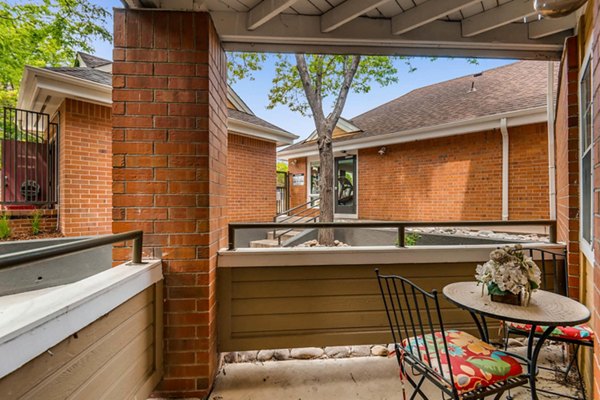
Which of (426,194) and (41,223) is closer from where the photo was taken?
(41,223)

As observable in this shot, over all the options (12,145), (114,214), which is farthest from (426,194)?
(12,145)

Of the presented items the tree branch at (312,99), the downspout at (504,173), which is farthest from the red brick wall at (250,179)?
the downspout at (504,173)

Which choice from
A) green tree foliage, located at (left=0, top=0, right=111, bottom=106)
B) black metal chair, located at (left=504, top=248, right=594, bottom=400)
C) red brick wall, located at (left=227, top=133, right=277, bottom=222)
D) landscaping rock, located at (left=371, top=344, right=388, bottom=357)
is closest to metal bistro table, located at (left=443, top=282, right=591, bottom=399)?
black metal chair, located at (left=504, top=248, right=594, bottom=400)

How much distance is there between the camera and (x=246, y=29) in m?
2.12

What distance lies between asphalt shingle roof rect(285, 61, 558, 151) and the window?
4.28m

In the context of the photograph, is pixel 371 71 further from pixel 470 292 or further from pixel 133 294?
pixel 133 294

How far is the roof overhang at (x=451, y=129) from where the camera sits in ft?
17.6

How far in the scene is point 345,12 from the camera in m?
2.01

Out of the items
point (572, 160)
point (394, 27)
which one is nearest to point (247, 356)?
point (394, 27)

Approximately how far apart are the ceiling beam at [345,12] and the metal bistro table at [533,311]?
1.97 m

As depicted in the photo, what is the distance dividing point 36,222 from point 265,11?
4342mm

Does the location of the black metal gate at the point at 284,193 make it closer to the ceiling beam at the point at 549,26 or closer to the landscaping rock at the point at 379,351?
the landscaping rock at the point at 379,351

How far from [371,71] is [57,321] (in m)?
8.05

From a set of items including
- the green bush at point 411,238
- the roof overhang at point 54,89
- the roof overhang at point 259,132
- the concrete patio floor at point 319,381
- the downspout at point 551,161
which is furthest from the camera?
the roof overhang at point 259,132
